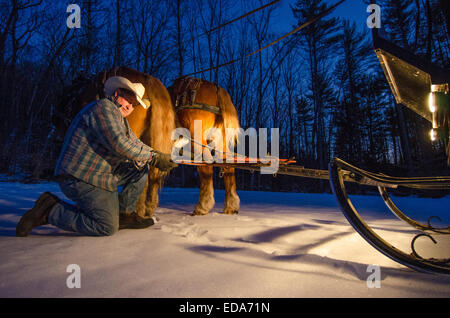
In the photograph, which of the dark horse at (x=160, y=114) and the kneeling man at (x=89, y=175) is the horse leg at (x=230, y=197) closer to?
the dark horse at (x=160, y=114)

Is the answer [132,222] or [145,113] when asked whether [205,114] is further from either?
[132,222]

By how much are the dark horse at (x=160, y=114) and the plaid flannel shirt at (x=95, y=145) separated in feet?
2.53

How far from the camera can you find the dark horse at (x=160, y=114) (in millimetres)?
2670

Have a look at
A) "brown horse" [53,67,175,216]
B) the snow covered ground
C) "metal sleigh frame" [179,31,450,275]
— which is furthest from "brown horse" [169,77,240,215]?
"metal sleigh frame" [179,31,450,275]

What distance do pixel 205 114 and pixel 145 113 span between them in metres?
0.91

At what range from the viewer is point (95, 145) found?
1840mm

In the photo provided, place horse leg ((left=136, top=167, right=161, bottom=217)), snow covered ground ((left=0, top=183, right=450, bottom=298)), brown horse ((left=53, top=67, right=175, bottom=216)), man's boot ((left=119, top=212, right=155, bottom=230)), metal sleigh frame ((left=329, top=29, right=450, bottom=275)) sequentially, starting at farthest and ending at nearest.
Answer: horse leg ((left=136, top=167, right=161, bottom=217))
brown horse ((left=53, top=67, right=175, bottom=216))
man's boot ((left=119, top=212, right=155, bottom=230))
metal sleigh frame ((left=329, top=29, right=450, bottom=275))
snow covered ground ((left=0, top=183, right=450, bottom=298))

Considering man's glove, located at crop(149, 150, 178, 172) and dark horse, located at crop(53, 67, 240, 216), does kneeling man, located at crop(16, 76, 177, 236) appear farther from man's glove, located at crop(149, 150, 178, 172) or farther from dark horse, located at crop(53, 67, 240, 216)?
dark horse, located at crop(53, 67, 240, 216)

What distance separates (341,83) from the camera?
697 inches

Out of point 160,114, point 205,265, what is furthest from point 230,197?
point 205,265

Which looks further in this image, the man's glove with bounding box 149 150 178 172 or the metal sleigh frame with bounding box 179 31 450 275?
the man's glove with bounding box 149 150 178 172

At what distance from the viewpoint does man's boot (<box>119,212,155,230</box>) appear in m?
2.12

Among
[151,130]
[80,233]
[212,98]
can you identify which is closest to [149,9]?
[212,98]
